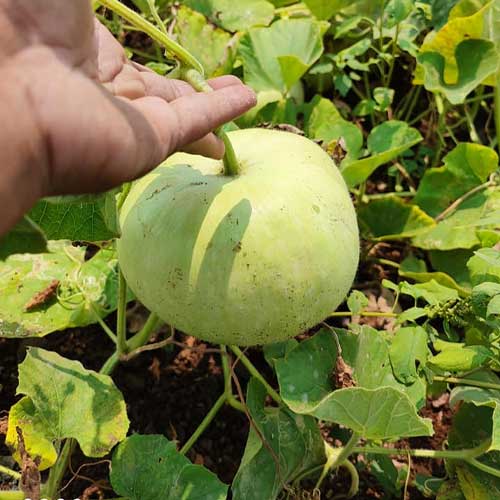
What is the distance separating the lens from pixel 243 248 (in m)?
1.04

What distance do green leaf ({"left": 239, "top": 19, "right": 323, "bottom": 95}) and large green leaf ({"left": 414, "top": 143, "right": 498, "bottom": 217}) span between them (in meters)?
0.42

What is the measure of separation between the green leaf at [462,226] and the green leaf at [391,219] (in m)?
0.03

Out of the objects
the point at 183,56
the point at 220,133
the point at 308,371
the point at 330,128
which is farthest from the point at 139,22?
the point at 330,128

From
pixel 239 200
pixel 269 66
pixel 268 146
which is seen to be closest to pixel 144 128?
pixel 239 200

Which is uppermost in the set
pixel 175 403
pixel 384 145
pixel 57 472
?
pixel 384 145

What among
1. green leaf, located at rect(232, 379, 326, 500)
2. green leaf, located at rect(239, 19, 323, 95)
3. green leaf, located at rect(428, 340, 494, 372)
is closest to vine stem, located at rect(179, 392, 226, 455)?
green leaf, located at rect(232, 379, 326, 500)

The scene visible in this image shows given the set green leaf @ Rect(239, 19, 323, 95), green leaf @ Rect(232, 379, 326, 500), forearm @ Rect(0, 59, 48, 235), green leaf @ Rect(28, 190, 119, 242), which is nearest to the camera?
forearm @ Rect(0, 59, 48, 235)

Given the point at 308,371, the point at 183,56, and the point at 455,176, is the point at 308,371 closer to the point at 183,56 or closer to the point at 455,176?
the point at 183,56

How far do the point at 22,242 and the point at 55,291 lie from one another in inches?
25.6

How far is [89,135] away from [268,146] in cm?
56

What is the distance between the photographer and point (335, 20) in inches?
82.0

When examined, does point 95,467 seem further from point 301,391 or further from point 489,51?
point 489,51

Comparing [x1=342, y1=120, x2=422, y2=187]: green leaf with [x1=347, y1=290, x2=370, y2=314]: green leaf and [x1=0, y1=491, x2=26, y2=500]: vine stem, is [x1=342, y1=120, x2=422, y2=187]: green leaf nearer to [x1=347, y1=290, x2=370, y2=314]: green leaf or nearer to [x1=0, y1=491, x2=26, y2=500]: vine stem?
[x1=347, y1=290, x2=370, y2=314]: green leaf

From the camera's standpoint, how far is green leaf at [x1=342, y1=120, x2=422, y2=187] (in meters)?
1.57
